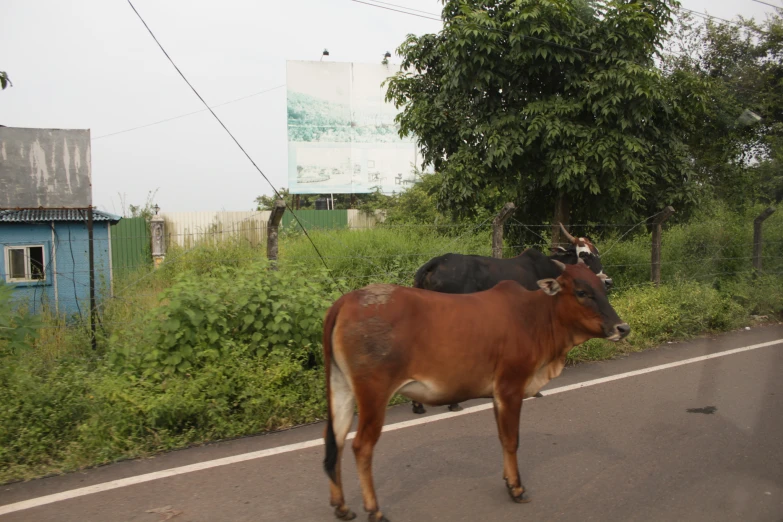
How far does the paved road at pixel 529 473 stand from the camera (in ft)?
12.7

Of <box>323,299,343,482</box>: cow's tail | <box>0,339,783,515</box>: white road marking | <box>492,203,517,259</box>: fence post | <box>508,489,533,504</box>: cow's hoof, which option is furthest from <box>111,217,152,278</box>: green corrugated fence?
<box>508,489,533,504</box>: cow's hoof

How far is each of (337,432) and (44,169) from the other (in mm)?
7952

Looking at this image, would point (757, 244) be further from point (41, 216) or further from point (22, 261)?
point (22, 261)

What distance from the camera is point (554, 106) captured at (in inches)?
355

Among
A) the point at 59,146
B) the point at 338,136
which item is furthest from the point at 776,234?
the point at 338,136

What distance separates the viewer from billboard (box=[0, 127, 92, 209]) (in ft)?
30.2

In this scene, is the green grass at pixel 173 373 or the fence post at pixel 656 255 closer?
the green grass at pixel 173 373

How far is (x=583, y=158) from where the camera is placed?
9102mm

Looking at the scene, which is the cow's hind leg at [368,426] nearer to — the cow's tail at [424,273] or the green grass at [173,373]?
the green grass at [173,373]

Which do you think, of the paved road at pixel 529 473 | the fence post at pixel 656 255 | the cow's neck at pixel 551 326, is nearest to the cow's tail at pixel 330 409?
the paved road at pixel 529 473

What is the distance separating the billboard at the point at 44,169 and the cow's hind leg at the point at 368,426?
7.13 metres

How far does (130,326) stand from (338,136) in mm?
23693

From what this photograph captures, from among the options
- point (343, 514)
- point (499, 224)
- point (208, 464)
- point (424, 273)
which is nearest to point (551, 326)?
point (343, 514)

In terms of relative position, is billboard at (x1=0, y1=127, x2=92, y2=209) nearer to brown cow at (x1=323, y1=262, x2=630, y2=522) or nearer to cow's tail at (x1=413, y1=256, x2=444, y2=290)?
cow's tail at (x1=413, y1=256, x2=444, y2=290)
